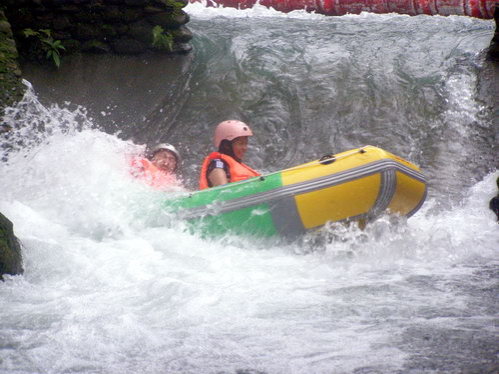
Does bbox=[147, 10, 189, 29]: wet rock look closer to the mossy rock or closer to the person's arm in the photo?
the person's arm

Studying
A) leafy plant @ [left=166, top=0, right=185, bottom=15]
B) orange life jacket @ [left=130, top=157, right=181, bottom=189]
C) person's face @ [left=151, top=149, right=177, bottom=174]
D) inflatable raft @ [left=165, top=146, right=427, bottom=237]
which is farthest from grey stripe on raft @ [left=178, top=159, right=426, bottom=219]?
leafy plant @ [left=166, top=0, right=185, bottom=15]

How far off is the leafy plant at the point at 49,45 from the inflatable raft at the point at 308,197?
14.2ft

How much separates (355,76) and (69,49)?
13.2ft

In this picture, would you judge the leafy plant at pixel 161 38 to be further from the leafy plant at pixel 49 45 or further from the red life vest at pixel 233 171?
the red life vest at pixel 233 171

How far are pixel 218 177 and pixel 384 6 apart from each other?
777 cm

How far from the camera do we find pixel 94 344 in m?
3.45

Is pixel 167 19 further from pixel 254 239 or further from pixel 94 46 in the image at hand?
pixel 254 239

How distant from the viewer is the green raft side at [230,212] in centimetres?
546

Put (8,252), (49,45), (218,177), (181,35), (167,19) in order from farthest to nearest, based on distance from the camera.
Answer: (181,35) → (167,19) → (49,45) → (218,177) → (8,252)

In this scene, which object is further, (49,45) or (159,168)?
(49,45)

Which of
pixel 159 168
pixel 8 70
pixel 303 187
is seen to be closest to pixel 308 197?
pixel 303 187

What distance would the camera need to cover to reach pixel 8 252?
4.36 metres

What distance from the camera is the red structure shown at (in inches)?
455

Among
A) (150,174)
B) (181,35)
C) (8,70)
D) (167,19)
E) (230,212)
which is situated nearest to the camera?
(230,212)
